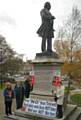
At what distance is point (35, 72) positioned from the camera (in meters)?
11.6

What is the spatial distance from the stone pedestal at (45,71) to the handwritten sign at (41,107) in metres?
0.68

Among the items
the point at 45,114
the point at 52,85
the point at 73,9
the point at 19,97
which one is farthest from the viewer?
the point at 73,9

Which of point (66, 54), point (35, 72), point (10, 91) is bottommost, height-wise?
point (10, 91)

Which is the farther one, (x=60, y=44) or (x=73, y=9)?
(x=73, y=9)

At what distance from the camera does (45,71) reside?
11336 mm

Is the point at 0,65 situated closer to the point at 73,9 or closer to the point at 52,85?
the point at 73,9

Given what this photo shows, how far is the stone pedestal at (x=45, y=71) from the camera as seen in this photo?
36.8ft

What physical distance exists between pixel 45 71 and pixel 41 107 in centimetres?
162

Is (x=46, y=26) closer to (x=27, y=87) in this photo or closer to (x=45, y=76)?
(x=45, y=76)

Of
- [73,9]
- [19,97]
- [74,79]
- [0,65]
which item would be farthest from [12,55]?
[19,97]

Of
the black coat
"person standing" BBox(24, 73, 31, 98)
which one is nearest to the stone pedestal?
the black coat

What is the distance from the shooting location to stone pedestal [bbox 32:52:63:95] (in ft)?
36.8

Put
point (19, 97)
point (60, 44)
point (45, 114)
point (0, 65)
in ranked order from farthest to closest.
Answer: point (0, 65) → point (60, 44) → point (19, 97) → point (45, 114)

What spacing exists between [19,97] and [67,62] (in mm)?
11232
